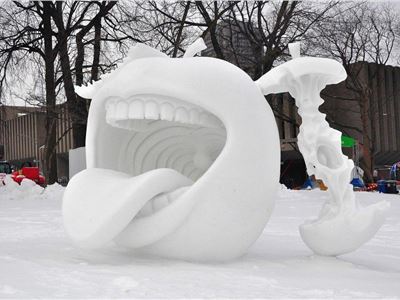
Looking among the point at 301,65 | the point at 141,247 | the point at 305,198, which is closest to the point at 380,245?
the point at 301,65

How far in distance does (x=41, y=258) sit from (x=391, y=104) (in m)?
26.5

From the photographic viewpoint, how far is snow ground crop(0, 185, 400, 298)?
257 cm

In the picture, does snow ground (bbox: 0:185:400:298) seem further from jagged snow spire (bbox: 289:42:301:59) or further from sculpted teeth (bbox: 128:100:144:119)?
jagged snow spire (bbox: 289:42:301:59)

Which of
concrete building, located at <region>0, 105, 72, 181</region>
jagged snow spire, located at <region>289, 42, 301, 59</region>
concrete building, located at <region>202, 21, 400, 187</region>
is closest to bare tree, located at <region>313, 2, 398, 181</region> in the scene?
concrete building, located at <region>202, 21, 400, 187</region>

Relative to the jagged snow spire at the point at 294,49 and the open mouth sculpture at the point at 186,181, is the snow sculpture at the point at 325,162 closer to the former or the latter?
the jagged snow spire at the point at 294,49

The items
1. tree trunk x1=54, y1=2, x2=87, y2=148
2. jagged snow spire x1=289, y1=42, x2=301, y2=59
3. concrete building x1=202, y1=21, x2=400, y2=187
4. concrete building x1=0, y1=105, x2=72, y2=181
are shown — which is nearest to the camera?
jagged snow spire x1=289, y1=42, x2=301, y2=59

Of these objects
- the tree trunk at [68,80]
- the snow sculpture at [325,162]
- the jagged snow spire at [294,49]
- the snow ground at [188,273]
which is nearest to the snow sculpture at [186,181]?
the snow ground at [188,273]

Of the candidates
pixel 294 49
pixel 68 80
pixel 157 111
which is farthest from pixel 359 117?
pixel 157 111

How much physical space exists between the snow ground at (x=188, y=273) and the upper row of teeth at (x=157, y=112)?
983mm

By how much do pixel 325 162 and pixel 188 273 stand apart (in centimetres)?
143

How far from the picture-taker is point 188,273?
3.03m

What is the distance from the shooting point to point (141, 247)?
11.6 feet

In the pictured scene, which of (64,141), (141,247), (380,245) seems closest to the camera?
(141,247)

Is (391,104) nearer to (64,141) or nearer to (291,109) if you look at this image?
(291,109)
